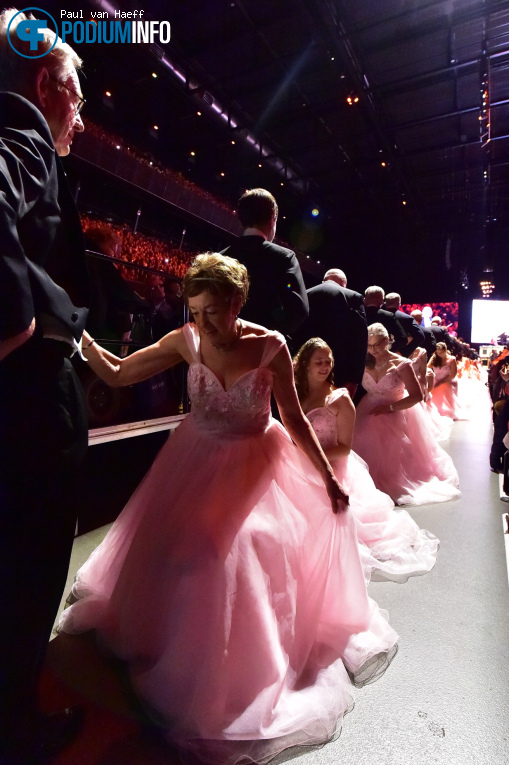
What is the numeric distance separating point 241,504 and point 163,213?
724cm

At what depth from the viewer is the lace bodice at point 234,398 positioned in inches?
58.4

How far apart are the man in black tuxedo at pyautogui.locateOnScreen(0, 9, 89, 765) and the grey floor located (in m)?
0.74

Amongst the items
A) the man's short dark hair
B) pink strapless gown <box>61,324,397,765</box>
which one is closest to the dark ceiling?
the man's short dark hair

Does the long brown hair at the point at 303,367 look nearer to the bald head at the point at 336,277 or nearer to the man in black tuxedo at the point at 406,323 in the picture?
the bald head at the point at 336,277

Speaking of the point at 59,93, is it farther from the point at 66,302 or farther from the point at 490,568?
the point at 490,568

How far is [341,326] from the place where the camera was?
3121mm

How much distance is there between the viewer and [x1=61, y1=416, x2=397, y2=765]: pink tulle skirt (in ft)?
3.79

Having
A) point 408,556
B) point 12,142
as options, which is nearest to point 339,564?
point 408,556

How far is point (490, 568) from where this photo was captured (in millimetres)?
2176

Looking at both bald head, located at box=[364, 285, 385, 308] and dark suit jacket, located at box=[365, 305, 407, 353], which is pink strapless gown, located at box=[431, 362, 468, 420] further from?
bald head, located at box=[364, 285, 385, 308]

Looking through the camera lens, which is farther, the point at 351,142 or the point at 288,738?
the point at 351,142

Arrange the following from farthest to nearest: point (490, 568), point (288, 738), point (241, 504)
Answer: point (490, 568)
point (241, 504)
point (288, 738)

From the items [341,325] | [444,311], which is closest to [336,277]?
[341,325]

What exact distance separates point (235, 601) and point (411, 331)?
190 inches
